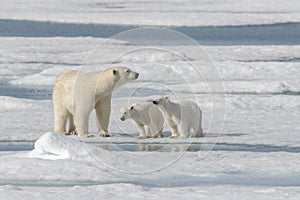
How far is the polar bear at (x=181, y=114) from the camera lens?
722 cm

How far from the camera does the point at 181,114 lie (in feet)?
23.7

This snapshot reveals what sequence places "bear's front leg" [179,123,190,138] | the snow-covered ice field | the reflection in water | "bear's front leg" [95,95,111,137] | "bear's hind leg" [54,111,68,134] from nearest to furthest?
the snow-covered ice field < the reflection in water < "bear's front leg" [179,123,190,138] < "bear's front leg" [95,95,111,137] < "bear's hind leg" [54,111,68,134]

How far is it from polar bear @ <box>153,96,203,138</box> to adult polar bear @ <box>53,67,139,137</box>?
0.31 meters

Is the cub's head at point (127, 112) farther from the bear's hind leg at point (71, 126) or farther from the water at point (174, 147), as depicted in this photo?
the bear's hind leg at point (71, 126)

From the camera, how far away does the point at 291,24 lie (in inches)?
817

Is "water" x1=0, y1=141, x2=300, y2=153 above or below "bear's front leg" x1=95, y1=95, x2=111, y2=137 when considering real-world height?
below

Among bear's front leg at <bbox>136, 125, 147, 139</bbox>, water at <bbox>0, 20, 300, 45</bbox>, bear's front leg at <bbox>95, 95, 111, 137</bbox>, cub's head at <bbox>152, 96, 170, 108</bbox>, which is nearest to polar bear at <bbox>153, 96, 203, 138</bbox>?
cub's head at <bbox>152, 96, 170, 108</bbox>

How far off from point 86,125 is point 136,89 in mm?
3148

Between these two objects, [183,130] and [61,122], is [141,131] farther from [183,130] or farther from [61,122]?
[61,122]

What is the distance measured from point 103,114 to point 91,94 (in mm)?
207

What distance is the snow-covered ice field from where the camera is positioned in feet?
18.2

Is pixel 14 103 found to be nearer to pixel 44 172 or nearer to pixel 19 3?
pixel 44 172

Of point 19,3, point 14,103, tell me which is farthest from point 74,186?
point 19,3

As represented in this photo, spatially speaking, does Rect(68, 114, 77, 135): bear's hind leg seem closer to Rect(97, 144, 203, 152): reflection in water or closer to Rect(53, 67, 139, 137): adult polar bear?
Rect(53, 67, 139, 137): adult polar bear
